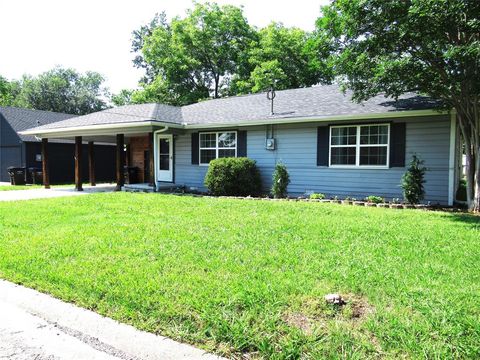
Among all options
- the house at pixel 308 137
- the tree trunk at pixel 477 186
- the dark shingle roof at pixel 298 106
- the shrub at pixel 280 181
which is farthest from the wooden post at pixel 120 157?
the tree trunk at pixel 477 186

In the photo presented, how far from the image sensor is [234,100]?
1692 cm

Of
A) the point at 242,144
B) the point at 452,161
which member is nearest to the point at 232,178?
the point at 242,144

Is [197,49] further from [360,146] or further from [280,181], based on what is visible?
[360,146]

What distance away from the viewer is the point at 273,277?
403cm

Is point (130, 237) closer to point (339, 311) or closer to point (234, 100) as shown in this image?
point (339, 311)

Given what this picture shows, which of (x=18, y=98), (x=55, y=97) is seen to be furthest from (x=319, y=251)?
(x=18, y=98)

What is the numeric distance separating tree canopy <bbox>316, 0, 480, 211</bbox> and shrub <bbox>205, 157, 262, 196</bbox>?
4.42m

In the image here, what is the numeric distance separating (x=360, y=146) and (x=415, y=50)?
3.54 meters

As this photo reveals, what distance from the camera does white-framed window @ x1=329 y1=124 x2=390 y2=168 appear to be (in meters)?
10.9

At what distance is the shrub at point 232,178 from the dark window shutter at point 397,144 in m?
4.40

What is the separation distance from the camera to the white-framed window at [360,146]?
428 inches

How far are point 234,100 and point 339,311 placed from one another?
571 inches

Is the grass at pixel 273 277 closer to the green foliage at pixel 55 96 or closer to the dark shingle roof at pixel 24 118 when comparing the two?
the dark shingle roof at pixel 24 118

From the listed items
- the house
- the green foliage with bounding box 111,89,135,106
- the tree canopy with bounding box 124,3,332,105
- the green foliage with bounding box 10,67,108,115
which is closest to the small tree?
the house
